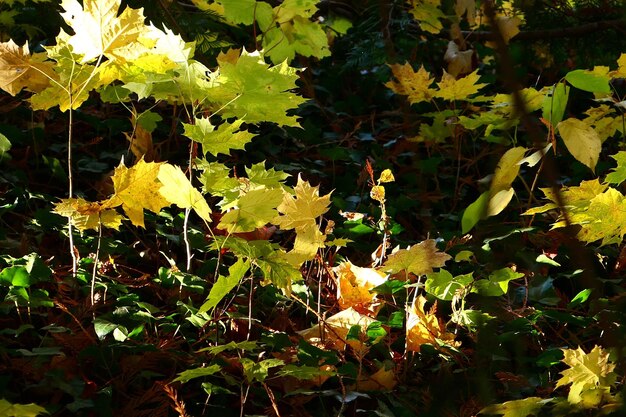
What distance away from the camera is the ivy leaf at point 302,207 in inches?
61.5

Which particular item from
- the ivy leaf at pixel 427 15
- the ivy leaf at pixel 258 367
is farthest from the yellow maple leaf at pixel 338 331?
the ivy leaf at pixel 427 15

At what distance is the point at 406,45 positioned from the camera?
3.05 m

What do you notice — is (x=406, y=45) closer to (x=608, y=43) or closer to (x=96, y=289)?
(x=608, y=43)

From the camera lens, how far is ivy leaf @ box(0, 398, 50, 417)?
1.06 meters

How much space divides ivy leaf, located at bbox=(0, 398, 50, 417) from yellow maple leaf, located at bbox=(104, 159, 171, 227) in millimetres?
441

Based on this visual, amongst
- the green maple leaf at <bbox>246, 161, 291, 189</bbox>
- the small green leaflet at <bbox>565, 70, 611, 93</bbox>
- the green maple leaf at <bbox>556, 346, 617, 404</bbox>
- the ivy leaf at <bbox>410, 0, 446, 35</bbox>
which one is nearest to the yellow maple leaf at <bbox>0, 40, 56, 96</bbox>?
the green maple leaf at <bbox>246, 161, 291, 189</bbox>

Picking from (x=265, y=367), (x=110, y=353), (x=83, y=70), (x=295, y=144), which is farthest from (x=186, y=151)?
(x=265, y=367)

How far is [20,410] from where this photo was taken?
1063mm

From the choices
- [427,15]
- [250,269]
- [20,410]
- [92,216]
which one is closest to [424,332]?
[250,269]

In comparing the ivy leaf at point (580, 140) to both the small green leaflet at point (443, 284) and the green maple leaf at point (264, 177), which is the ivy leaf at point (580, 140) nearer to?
the small green leaflet at point (443, 284)

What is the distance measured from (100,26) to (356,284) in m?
0.79

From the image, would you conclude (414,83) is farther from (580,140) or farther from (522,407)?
(522,407)

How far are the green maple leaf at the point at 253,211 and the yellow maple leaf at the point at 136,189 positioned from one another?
144 millimetres

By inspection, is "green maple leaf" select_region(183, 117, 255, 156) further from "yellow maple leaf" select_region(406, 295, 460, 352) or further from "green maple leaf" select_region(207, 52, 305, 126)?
"yellow maple leaf" select_region(406, 295, 460, 352)
